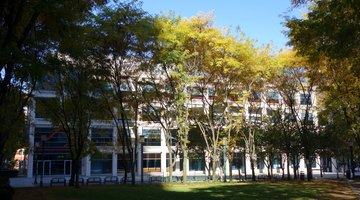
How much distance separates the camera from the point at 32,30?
13227mm

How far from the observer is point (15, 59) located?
9891 millimetres

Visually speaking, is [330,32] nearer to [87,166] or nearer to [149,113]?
[149,113]

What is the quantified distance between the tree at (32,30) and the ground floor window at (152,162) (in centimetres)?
4922

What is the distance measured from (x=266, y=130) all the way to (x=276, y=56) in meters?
14.8

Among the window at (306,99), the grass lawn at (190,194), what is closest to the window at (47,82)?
the grass lawn at (190,194)

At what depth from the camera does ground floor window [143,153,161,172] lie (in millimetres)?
62219

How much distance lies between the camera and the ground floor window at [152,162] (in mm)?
62219

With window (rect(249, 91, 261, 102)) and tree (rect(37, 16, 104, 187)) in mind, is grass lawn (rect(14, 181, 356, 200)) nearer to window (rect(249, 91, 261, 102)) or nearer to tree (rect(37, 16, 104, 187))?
tree (rect(37, 16, 104, 187))

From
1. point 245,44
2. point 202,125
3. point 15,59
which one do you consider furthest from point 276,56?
point 15,59

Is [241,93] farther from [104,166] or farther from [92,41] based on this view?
[104,166]

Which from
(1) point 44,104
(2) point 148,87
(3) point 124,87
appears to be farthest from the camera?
(2) point 148,87

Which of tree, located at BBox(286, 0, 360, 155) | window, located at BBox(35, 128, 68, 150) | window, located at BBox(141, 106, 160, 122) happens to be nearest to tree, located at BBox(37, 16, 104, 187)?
window, located at BBox(141, 106, 160, 122)

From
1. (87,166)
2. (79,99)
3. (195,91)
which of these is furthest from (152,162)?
(79,99)

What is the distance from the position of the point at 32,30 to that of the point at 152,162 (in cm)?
5117
